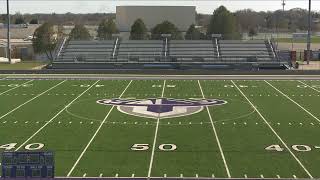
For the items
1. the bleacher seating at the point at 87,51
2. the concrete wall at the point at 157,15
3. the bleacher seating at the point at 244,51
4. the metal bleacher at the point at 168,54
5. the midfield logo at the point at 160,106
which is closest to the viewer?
the midfield logo at the point at 160,106

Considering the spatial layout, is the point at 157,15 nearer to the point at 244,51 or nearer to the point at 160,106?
the point at 244,51

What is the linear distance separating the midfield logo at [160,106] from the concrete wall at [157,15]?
49130mm

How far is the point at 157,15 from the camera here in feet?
240

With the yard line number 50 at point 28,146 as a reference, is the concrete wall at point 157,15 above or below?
above

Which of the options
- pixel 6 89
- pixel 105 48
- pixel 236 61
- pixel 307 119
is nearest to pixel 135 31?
pixel 105 48

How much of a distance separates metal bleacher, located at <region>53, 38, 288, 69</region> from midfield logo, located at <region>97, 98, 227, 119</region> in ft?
61.7

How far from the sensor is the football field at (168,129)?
1325 cm

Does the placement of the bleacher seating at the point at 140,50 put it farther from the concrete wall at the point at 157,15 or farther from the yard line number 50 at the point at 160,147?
the yard line number 50 at the point at 160,147

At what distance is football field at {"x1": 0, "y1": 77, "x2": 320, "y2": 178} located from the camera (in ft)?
43.5

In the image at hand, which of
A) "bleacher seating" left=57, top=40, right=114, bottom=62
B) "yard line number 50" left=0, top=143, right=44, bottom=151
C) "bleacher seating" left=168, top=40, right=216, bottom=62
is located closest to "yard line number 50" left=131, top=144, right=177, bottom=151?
"yard line number 50" left=0, top=143, right=44, bottom=151

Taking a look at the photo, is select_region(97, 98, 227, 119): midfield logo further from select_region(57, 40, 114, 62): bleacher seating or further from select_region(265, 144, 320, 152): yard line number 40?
select_region(57, 40, 114, 62): bleacher seating

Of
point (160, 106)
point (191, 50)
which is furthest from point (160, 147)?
point (191, 50)

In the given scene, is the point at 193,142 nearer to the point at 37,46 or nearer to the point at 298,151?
the point at 298,151

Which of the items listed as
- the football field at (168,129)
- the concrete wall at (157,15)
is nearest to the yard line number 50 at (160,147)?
the football field at (168,129)
